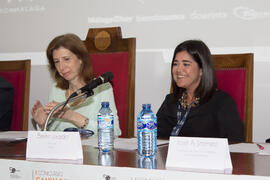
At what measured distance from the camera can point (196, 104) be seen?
6.59 ft

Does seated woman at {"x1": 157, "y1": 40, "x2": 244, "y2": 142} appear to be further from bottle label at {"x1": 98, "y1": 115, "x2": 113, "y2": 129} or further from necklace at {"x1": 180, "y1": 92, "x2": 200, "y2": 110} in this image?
bottle label at {"x1": 98, "y1": 115, "x2": 113, "y2": 129}

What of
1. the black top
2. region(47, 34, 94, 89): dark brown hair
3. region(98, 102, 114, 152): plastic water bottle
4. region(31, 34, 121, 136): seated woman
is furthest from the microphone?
region(47, 34, 94, 89): dark brown hair

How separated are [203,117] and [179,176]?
1137 mm

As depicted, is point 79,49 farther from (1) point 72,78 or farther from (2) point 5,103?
(2) point 5,103

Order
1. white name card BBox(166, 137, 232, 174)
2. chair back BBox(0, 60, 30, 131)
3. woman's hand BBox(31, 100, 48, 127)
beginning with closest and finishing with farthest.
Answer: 1. white name card BBox(166, 137, 232, 174)
2. woman's hand BBox(31, 100, 48, 127)
3. chair back BBox(0, 60, 30, 131)

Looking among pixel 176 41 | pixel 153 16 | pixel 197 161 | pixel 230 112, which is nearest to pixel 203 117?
pixel 230 112

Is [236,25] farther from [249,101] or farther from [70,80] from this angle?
[70,80]

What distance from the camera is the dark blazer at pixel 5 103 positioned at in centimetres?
223

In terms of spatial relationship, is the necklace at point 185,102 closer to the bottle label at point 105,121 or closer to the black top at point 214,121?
the black top at point 214,121

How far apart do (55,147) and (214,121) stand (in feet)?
3.61

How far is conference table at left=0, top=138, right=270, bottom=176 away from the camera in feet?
2.85

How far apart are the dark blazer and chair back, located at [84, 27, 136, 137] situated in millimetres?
553

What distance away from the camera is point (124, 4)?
262cm

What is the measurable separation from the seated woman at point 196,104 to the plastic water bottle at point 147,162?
888mm
